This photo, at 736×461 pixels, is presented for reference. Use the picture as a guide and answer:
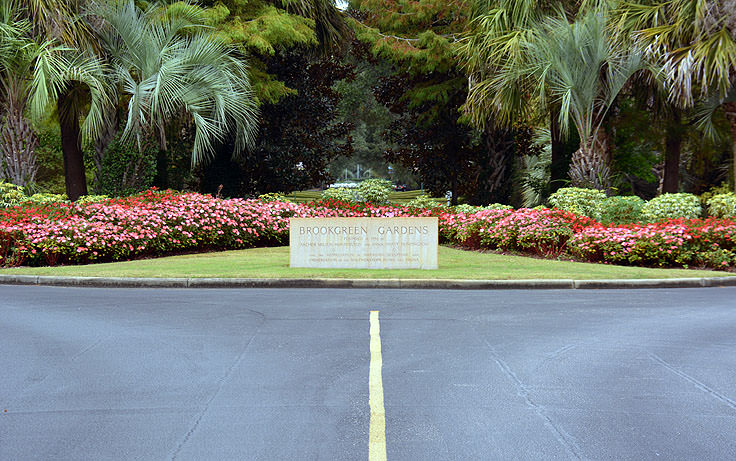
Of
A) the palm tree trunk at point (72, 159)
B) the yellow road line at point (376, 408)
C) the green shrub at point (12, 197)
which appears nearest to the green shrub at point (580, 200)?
the yellow road line at point (376, 408)

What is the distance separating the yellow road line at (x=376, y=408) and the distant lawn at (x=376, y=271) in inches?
218

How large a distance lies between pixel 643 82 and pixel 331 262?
12786 millimetres

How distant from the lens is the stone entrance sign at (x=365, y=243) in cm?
1461

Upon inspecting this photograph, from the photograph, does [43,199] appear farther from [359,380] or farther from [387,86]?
[359,380]

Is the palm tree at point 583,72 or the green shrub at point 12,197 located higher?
the palm tree at point 583,72

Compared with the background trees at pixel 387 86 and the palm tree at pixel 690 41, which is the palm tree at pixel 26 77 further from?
the palm tree at pixel 690 41

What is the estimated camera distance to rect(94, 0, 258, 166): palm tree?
21531mm

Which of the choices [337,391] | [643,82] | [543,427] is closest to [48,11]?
[643,82]

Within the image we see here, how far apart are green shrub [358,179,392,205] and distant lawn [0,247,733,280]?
8180 millimetres

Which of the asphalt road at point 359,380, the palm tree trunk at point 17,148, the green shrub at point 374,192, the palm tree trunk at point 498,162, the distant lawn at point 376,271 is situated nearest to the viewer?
the asphalt road at point 359,380

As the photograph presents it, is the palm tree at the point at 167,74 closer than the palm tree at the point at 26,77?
No

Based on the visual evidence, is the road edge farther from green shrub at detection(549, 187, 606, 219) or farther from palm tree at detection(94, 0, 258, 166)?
palm tree at detection(94, 0, 258, 166)

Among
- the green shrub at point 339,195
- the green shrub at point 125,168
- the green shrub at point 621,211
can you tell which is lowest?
the green shrub at point 621,211

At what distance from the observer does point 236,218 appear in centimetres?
2039
